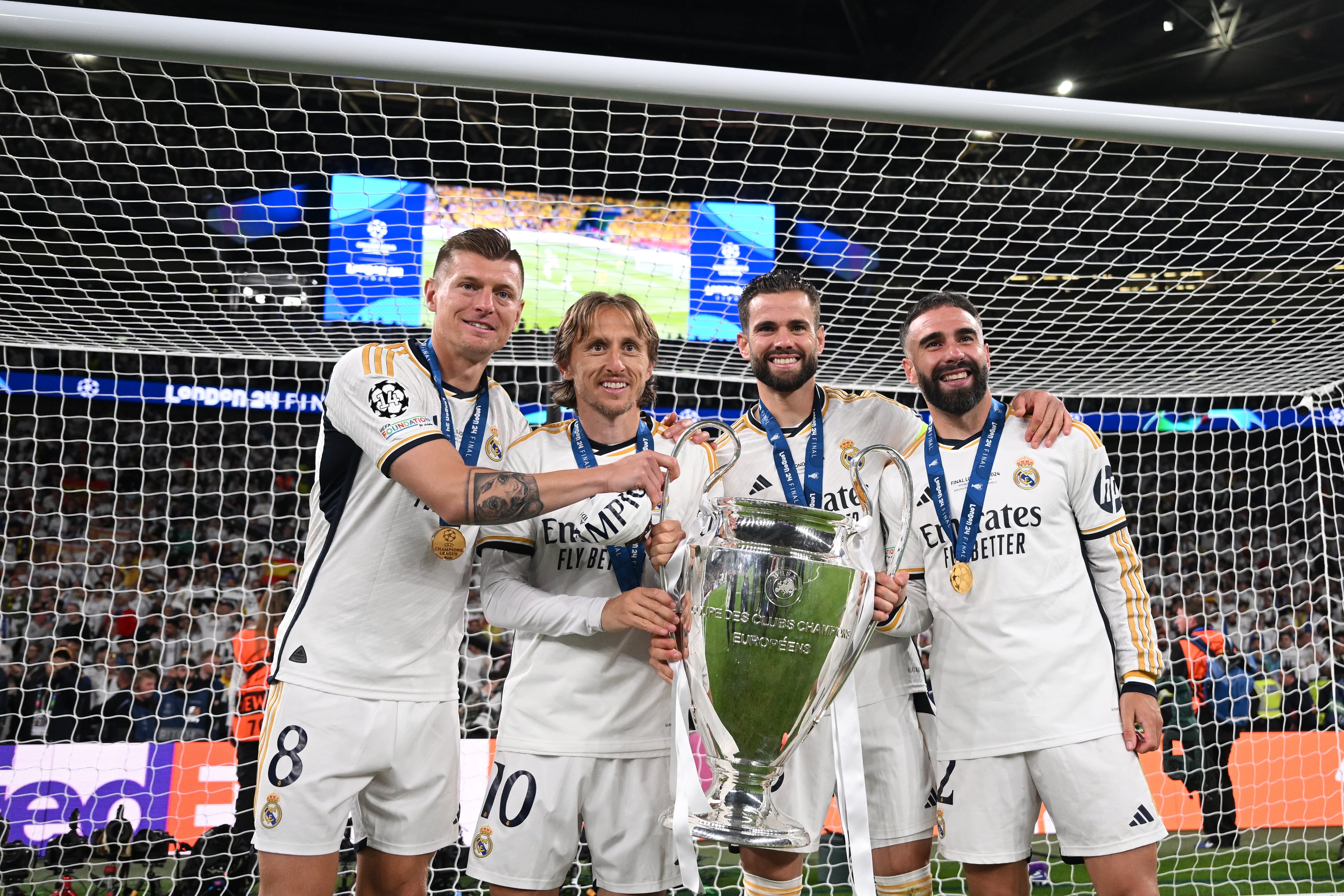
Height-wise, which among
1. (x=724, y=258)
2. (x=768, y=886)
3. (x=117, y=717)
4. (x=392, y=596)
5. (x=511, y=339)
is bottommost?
(x=768, y=886)

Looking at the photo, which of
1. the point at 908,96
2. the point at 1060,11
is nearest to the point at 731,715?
the point at 908,96

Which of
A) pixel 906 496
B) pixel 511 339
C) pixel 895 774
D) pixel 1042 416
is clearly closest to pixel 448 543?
pixel 906 496

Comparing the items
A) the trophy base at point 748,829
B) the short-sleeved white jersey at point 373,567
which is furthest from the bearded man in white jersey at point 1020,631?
the short-sleeved white jersey at point 373,567

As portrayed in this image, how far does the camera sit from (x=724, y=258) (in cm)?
462

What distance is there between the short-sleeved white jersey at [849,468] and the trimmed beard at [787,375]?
0.10 m

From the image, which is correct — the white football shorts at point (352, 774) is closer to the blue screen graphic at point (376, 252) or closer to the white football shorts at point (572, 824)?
the white football shorts at point (572, 824)

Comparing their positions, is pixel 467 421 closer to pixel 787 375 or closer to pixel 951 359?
pixel 787 375

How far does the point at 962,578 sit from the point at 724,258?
256 centimetres

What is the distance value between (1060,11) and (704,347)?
4960 mm

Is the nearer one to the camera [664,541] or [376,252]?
[664,541]

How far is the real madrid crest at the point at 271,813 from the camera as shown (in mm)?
2094

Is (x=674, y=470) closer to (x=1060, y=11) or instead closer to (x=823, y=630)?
(x=823, y=630)

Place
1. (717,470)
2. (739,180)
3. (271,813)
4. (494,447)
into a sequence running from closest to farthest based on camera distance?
(717,470), (271,813), (494,447), (739,180)

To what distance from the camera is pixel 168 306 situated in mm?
5066
